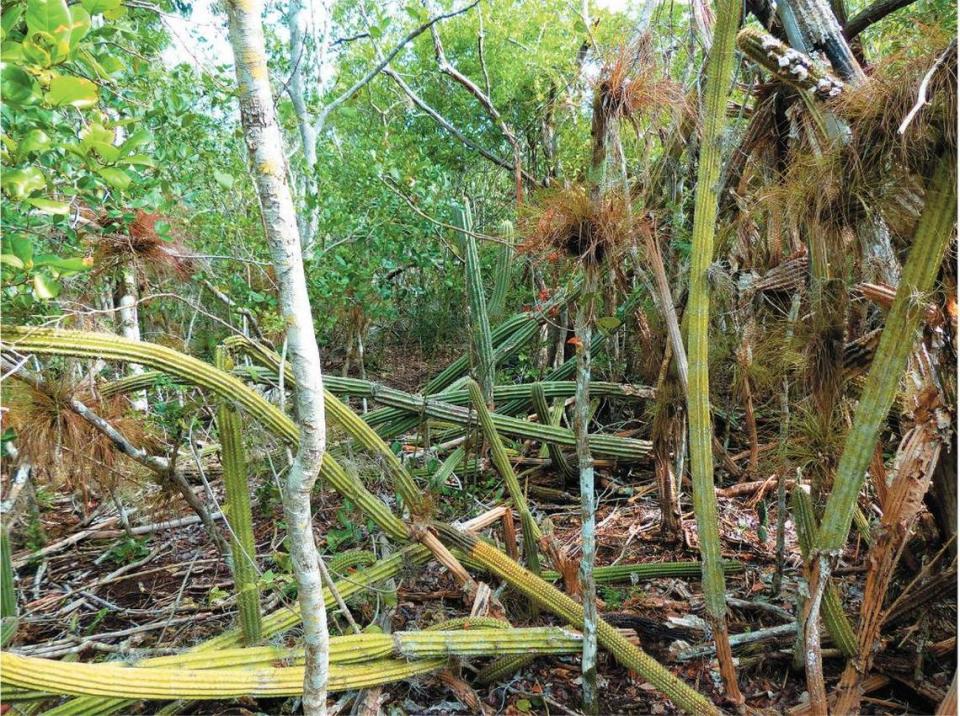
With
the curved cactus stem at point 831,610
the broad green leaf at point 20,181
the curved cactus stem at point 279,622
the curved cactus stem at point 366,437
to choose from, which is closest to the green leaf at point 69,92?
the broad green leaf at point 20,181

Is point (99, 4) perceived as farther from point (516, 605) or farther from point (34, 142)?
point (516, 605)

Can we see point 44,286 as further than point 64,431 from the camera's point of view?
No

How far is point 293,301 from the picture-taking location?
4.22 ft

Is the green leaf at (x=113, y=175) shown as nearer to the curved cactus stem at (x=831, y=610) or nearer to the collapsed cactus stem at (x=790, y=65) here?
the collapsed cactus stem at (x=790, y=65)

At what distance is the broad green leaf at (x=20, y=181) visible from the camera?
3.74 feet

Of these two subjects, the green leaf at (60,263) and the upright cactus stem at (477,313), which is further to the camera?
the upright cactus stem at (477,313)

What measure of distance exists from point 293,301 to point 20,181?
0.50 m

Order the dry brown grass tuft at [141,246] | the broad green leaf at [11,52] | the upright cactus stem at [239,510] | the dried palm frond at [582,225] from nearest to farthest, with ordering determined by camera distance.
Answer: the broad green leaf at [11,52] < the dried palm frond at [582,225] < the upright cactus stem at [239,510] < the dry brown grass tuft at [141,246]

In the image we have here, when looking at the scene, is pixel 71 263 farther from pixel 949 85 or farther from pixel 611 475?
pixel 611 475

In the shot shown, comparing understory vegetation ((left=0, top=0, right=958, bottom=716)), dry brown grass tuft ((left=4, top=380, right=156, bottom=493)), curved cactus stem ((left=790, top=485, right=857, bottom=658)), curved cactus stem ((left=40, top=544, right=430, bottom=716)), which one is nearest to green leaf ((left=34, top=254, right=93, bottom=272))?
understory vegetation ((left=0, top=0, right=958, bottom=716))

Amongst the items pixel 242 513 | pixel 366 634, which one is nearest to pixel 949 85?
pixel 366 634

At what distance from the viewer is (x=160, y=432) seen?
264 centimetres

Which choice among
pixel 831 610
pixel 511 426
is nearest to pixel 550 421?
pixel 511 426

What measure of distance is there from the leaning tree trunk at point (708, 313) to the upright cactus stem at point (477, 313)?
1.68 meters
